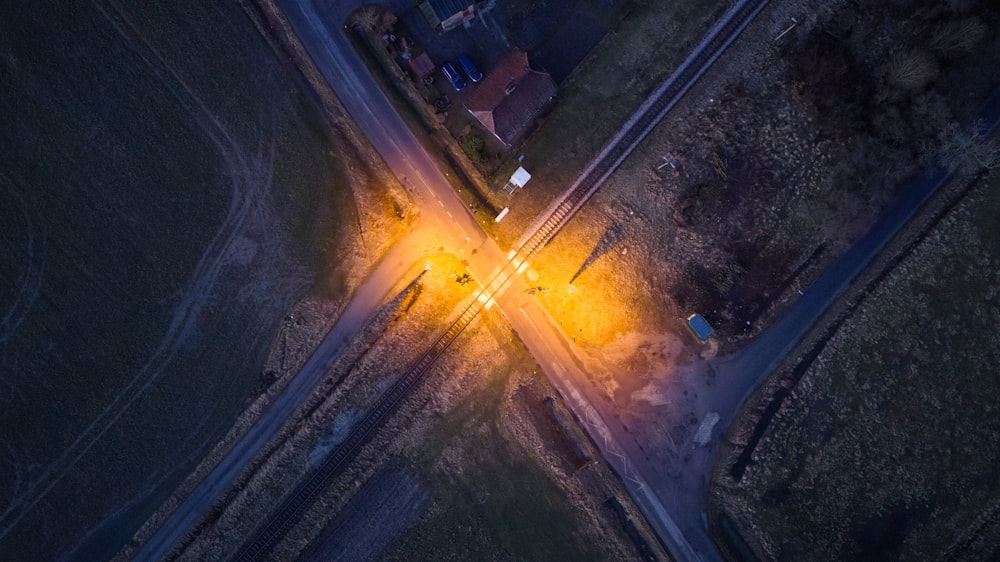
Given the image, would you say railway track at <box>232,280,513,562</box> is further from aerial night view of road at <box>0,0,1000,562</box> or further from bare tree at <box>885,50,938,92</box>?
bare tree at <box>885,50,938,92</box>

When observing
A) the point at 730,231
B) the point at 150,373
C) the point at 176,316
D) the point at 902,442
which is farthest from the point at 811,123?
the point at 150,373

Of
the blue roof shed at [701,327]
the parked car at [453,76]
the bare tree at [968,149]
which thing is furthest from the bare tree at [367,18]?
the bare tree at [968,149]

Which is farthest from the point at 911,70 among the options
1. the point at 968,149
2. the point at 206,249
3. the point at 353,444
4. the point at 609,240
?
the point at 206,249

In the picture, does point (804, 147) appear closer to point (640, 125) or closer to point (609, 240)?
point (640, 125)

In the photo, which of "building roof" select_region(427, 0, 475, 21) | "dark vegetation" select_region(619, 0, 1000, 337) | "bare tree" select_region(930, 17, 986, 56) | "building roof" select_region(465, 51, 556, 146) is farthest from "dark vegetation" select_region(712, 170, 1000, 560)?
"building roof" select_region(427, 0, 475, 21)

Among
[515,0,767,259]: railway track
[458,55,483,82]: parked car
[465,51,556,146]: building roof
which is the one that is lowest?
[515,0,767,259]: railway track
